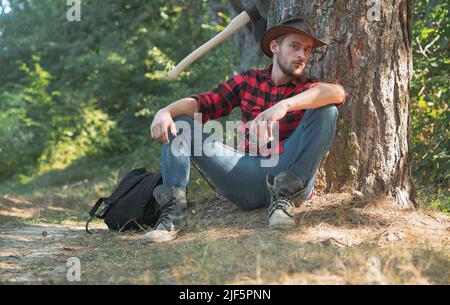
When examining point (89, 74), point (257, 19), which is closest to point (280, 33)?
point (257, 19)

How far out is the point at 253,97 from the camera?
13.1 feet

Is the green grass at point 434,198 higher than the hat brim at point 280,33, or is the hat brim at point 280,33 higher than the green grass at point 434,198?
the hat brim at point 280,33

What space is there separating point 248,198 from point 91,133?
9163mm

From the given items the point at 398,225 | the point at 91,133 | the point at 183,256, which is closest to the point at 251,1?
the point at 398,225

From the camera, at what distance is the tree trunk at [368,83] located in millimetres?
3928

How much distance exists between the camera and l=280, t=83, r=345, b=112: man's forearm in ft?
11.3

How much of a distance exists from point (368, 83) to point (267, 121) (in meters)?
0.96

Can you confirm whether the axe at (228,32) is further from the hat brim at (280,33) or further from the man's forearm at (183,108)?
the man's forearm at (183,108)

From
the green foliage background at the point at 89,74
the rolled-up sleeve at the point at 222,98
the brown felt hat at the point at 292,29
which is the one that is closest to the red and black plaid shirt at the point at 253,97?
the rolled-up sleeve at the point at 222,98

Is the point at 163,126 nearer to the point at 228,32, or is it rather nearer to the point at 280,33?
the point at 280,33

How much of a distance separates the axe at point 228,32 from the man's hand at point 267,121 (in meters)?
1.28

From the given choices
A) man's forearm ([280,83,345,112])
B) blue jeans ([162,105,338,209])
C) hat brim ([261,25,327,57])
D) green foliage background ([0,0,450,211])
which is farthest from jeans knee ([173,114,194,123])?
green foliage background ([0,0,450,211])

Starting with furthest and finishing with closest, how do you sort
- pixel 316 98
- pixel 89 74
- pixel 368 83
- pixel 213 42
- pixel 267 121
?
pixel 89 74
pixel 213 42
pixel 368 83
pixel 316 98
pixel 267 121
